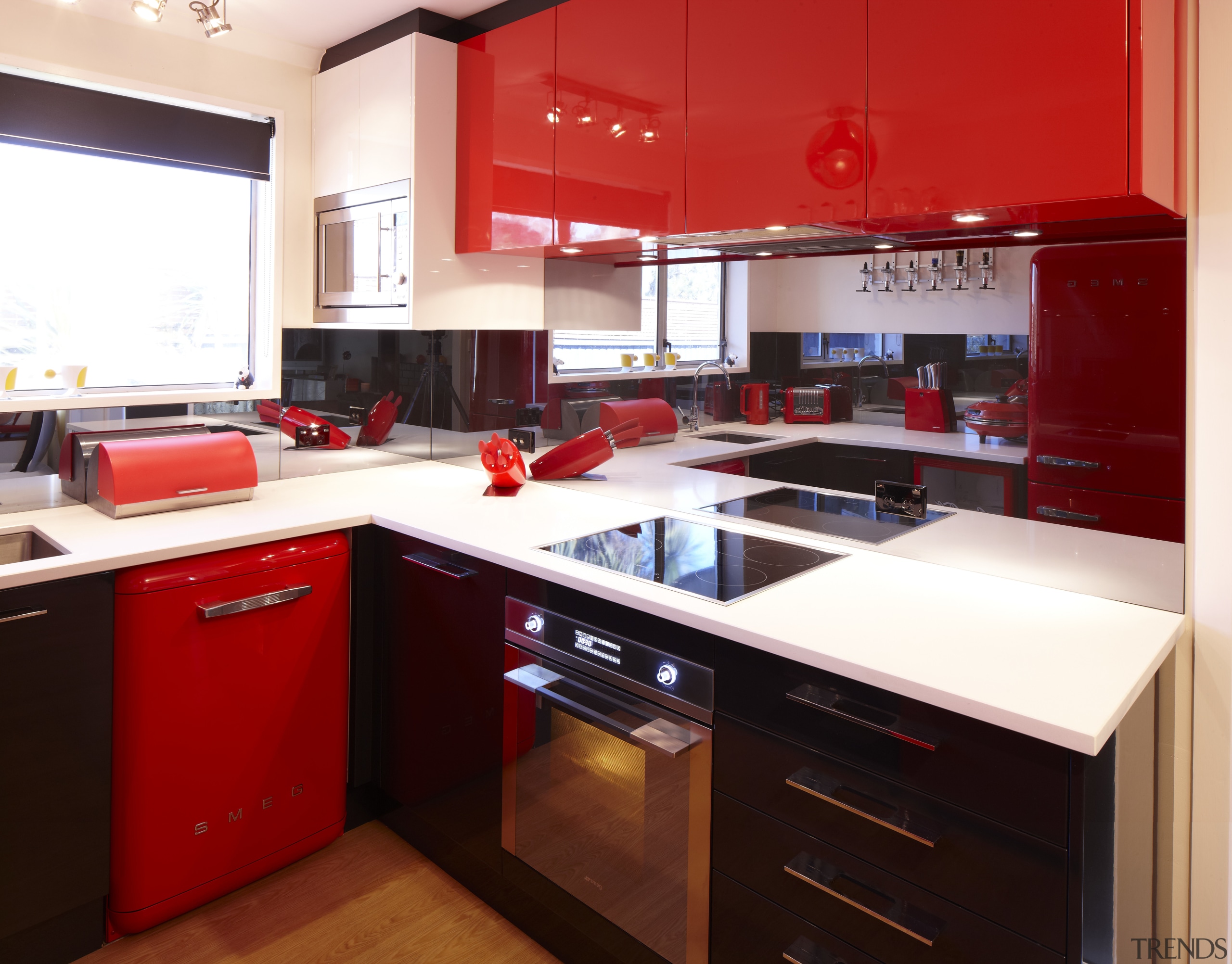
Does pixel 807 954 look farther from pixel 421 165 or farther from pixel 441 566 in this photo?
pixel 421 165

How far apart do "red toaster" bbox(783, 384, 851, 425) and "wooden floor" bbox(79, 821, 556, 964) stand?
4.66ft

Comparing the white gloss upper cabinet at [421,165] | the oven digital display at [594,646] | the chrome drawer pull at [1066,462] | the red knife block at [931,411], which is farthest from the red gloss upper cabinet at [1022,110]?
the white gloss upper cabinet at [421,165]

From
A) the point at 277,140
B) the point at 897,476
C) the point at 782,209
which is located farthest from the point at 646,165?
the point at 277,140

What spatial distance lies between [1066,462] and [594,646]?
102 centimetres

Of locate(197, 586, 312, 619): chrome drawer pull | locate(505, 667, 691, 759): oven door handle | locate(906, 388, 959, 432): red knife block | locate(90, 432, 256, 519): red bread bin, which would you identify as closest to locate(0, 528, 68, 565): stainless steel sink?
locate(90, 432, 256, 519): red bread bin

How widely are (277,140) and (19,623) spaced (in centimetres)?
180

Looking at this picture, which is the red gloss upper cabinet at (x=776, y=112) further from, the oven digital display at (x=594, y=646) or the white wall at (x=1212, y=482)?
the oven digital display at (x=594, y=646)

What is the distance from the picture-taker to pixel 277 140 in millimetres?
2773

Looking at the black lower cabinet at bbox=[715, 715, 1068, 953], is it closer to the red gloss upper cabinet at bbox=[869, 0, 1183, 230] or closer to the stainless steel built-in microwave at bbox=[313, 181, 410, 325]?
the red gloss upper cabinet at bbox=[869, 0, 1183, 230]

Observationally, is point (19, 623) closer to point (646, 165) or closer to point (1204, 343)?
point (646, 165)

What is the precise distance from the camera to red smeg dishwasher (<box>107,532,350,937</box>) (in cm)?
189

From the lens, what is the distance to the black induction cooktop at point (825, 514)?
1920 mm

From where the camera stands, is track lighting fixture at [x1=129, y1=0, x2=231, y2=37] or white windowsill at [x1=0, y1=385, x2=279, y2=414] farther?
white windowsill at [x1=0, y1=385, x2=279, y2=414]

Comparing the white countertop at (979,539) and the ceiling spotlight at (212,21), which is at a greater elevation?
the ceiling spotlight at (212,21)
